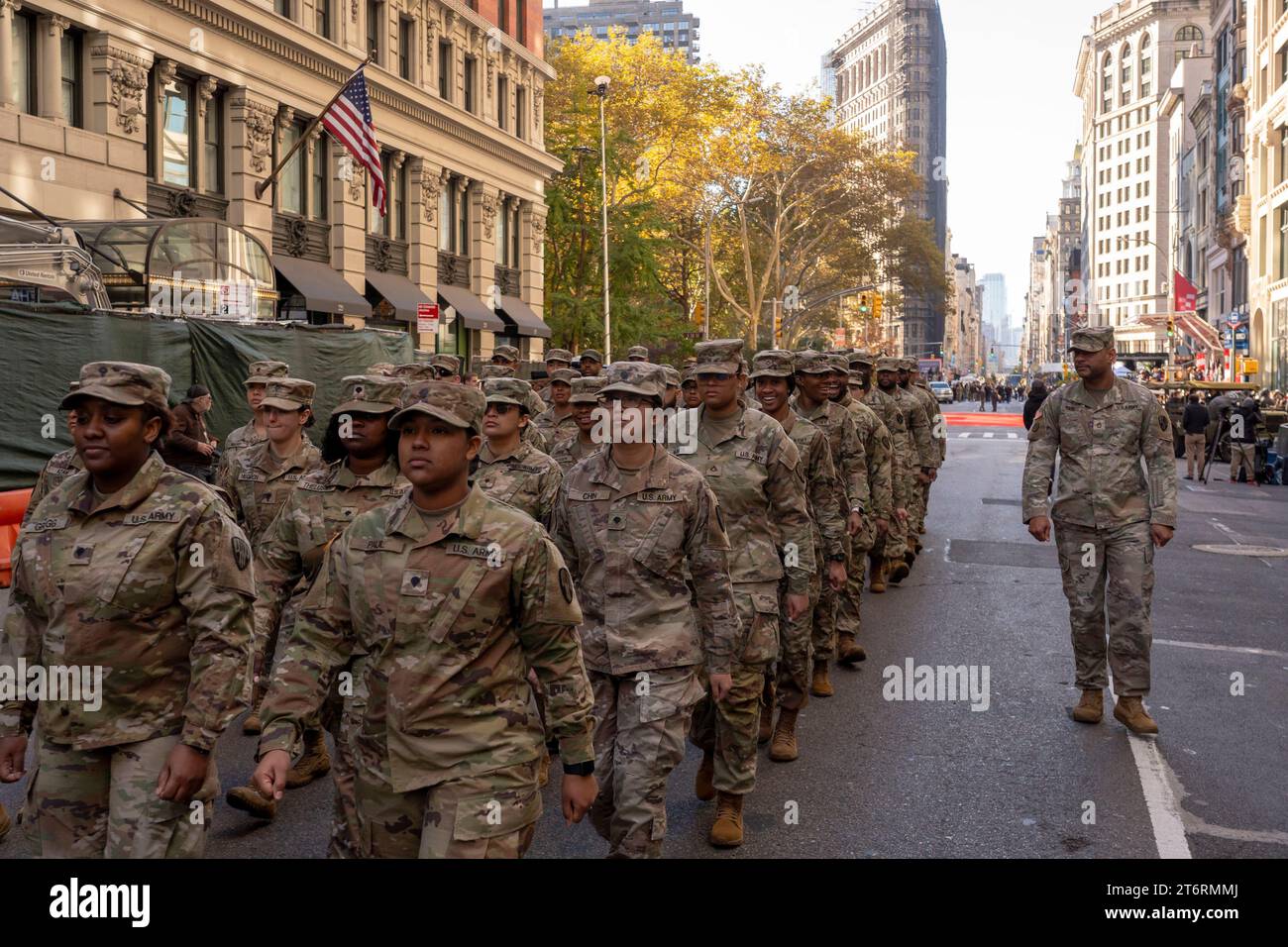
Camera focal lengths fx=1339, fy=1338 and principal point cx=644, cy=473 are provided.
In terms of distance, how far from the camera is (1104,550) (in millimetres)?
8445

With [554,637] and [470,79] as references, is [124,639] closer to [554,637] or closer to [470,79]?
[554,637]

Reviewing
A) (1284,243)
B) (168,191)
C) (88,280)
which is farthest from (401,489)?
(1284,243)

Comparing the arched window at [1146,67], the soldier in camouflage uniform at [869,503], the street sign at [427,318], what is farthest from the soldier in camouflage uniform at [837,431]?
the arched window at [1146,67]

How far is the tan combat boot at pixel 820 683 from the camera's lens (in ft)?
30.3

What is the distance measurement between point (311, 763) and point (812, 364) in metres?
4.72

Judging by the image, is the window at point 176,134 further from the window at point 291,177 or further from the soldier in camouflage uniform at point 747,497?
the soldier in camouflage uniform at point 747,497

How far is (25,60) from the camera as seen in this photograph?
23406 millimetres

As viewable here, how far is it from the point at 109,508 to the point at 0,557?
30.2 ft

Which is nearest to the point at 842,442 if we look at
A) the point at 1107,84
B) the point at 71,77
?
the point at 71,77

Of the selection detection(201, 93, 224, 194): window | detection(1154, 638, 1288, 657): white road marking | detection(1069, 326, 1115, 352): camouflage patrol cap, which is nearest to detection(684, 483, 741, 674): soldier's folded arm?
detection(1069, 326, 1115, 352): camouflage patrol cap

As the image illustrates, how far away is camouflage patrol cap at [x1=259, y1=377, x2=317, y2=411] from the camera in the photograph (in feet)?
25.4

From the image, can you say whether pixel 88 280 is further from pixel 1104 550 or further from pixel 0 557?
pixel 1104 550

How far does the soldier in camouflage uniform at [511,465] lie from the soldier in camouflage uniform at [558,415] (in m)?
2.88

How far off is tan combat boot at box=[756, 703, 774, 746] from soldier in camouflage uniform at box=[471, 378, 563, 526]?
6.23ft
